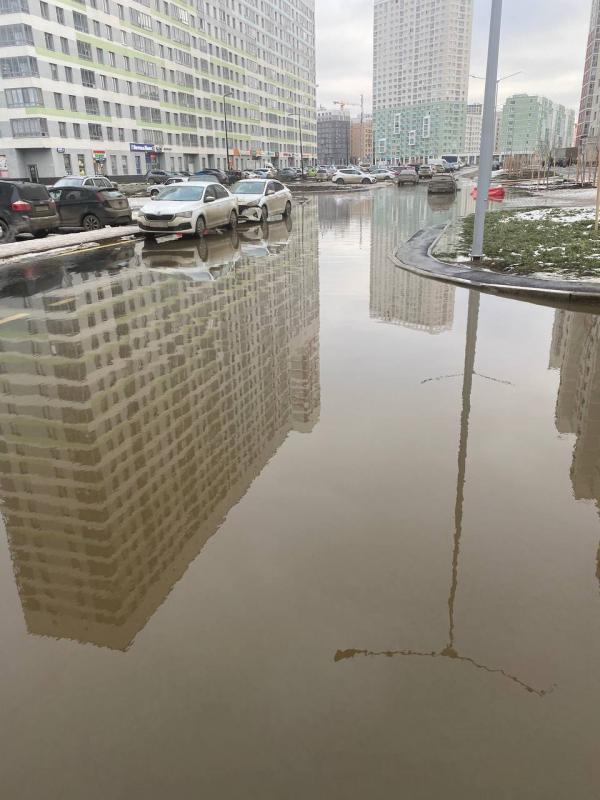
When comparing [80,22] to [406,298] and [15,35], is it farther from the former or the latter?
[406,298]

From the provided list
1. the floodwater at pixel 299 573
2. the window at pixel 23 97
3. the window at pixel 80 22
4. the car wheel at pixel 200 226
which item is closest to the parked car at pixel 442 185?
the car wheel at pixel 200 226

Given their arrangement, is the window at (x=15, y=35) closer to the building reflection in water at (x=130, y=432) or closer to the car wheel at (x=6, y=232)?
the car wheel at (x=6, y=232)

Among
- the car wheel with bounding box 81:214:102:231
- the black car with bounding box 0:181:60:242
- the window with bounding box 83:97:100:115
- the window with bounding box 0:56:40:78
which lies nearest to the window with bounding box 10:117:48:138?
the window with bounding box 0:56:40:78

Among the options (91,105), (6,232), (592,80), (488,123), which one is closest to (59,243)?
(6,232)

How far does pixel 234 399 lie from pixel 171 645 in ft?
10.9

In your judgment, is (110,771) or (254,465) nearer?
(110,771)

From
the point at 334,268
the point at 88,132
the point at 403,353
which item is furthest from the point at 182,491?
the point at 88,132

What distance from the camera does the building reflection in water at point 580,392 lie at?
4481mm

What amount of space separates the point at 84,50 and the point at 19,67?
9240 mm

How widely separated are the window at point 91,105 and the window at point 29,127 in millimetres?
7696

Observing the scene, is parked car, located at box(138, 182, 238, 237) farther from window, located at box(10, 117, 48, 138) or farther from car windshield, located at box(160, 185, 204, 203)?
window, located at box(10, 117, 48, 138)

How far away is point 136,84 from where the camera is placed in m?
71.2

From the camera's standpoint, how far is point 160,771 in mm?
2240

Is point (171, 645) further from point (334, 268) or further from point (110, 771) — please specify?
point (334, 268)
